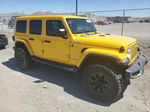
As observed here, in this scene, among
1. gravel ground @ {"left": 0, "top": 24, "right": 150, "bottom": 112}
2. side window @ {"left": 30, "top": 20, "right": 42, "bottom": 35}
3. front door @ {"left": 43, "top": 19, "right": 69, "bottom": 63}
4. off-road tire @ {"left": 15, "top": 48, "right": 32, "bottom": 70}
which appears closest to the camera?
gravel ground @ {"left": 0, "top": 24, "right": 150, "bottom": 112}

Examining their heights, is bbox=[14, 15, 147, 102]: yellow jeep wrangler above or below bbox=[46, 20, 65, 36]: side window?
below

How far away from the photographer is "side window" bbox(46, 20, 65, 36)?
4.04m

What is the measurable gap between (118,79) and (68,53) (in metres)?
1.52

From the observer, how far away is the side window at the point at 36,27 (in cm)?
459

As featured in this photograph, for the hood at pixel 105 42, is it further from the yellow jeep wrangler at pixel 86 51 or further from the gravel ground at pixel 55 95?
the gravel ground at pixel 55 95

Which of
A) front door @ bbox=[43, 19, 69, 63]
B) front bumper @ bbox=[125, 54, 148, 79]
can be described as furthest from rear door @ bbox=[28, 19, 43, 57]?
front bumper @ bbox=[125, 54, 148, 79]

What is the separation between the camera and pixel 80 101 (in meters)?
3.41

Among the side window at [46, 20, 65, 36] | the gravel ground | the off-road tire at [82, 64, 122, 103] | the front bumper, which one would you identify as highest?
the side window at [46, 20, 65, 36]

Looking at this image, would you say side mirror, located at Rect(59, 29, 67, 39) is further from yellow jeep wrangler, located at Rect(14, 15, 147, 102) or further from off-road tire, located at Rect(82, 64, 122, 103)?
off-road tire, located at Rect(82, 64, 122, 103)

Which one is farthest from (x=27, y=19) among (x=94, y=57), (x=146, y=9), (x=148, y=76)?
(x=146, y=9)

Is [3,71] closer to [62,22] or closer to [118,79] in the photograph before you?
[62,22]

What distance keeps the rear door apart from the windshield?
3.62ft

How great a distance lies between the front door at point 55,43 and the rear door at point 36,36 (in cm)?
27

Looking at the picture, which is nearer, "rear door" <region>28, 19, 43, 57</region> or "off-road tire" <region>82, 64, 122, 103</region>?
"off-road tire" <region>82, 64, 122, 103</region>
